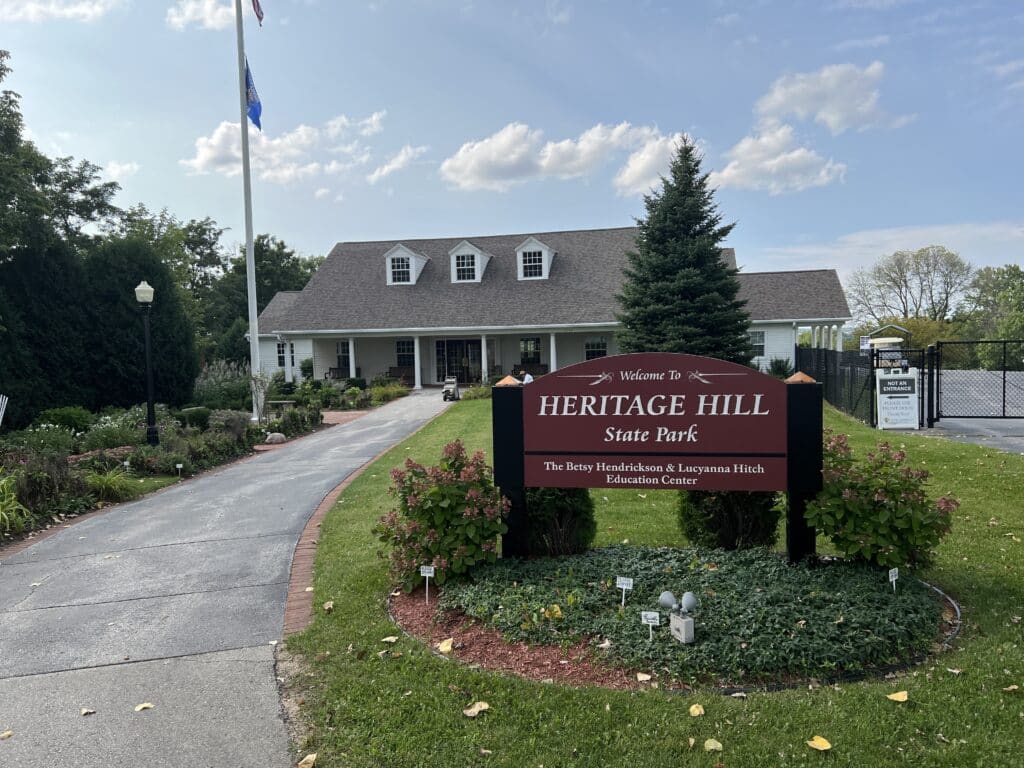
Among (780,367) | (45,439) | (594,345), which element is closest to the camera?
(45,439)

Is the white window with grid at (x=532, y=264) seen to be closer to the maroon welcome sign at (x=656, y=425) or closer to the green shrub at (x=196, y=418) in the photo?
the green shrub at (x=196, y=418)

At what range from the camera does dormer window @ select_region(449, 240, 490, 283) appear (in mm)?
28609

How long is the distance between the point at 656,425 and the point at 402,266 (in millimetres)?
25749

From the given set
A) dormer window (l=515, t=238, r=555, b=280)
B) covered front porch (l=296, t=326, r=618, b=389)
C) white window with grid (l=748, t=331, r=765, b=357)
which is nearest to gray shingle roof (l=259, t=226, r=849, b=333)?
dormer window (l=515, t=238, r=555, b=280)

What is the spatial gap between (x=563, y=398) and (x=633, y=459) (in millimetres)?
674

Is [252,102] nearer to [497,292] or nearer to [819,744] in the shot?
[497,292]

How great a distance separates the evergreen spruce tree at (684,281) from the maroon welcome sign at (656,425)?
1350cm

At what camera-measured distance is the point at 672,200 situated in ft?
60.8

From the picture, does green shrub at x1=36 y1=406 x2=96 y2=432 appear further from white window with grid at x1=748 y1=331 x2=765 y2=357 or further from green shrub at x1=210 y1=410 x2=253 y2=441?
white window with grid at x1=748 y1=331 x2=765 y2=357

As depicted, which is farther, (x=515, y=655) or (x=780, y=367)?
(x=780, y=367)

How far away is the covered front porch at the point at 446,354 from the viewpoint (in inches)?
1080

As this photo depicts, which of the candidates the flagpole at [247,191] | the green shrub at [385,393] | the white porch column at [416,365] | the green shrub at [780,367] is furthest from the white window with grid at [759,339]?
the flagpole at [247,191]

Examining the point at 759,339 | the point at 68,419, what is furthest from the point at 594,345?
the point at 68,419

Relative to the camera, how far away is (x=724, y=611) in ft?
13.0
